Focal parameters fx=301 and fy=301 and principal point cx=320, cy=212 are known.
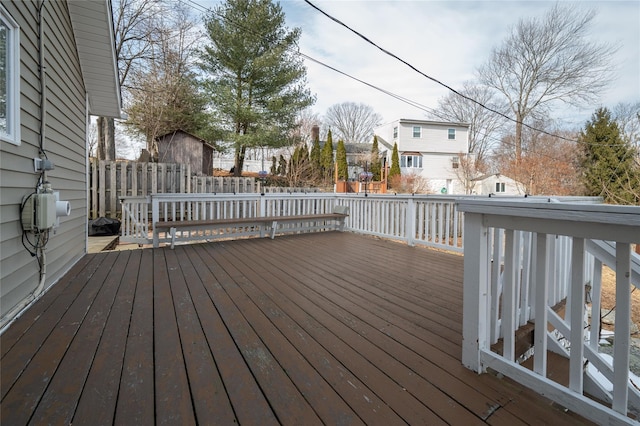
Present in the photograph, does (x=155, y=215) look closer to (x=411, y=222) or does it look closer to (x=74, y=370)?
(x=74, y=370)

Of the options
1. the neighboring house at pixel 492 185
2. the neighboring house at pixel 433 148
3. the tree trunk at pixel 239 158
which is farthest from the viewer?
the neighboring house at pixel 433 148

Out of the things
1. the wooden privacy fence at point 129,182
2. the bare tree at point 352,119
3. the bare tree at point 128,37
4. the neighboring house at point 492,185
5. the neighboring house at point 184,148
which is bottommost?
the wooden privacy fence at point 129,182

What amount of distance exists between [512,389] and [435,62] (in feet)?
37.7

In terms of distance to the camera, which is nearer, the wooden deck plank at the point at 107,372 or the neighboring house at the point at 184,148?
the wooden deck plank at the point at 107,372

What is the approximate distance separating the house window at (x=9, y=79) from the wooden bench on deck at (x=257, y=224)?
248cm

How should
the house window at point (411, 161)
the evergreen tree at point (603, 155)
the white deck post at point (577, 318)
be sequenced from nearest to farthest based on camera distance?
1. the white deck post at point (577, 318)
2. the evergreen tree at point (603, 155)
3. the house window at point (411, 161)

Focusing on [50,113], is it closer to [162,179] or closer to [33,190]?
[33,190]

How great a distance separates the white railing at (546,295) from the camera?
3.55 feet

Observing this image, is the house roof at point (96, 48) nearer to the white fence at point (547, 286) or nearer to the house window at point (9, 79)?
the house window at point (9, 79)

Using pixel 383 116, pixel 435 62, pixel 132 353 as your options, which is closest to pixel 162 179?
pixel 132 353

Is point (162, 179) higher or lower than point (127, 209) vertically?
higher

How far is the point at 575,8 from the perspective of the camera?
47.6 feet

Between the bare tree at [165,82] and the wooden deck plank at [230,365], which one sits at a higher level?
the bare tree at [165,82]

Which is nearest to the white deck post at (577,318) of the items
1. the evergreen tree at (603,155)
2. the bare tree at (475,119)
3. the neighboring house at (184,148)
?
the neighboring house at (184,148)
